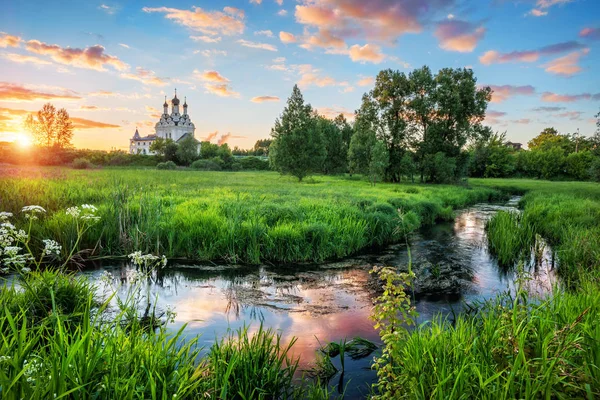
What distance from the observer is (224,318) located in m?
6.96

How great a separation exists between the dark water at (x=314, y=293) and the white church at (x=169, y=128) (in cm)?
16262

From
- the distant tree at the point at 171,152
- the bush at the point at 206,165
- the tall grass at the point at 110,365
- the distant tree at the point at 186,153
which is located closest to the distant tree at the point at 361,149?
the tall grass at the point at 110,365

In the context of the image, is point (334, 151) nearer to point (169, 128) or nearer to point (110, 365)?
point (110, 365)

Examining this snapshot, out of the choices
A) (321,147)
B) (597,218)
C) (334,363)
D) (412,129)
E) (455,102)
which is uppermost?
(455,102)

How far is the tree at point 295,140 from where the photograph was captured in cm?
4006

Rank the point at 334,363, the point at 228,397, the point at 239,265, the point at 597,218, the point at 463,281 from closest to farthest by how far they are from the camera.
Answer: the point at 228,397, the point at 334,363, the point at 463,281, the point at 239,265, the point at 597,218

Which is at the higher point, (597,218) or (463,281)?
(597,218)

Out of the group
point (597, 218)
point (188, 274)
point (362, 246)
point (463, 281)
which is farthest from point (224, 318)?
point (597, 218)

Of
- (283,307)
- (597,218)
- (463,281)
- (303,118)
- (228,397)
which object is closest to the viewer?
(228,397)

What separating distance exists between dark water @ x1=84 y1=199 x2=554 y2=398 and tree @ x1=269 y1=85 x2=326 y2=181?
2829cm

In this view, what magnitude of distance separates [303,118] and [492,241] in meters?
29.9

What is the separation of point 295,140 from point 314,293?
108ft

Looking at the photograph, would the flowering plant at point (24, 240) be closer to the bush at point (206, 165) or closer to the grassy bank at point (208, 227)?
the grassy bank at point (208, 227)

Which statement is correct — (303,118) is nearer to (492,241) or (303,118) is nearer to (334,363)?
(492,241)
